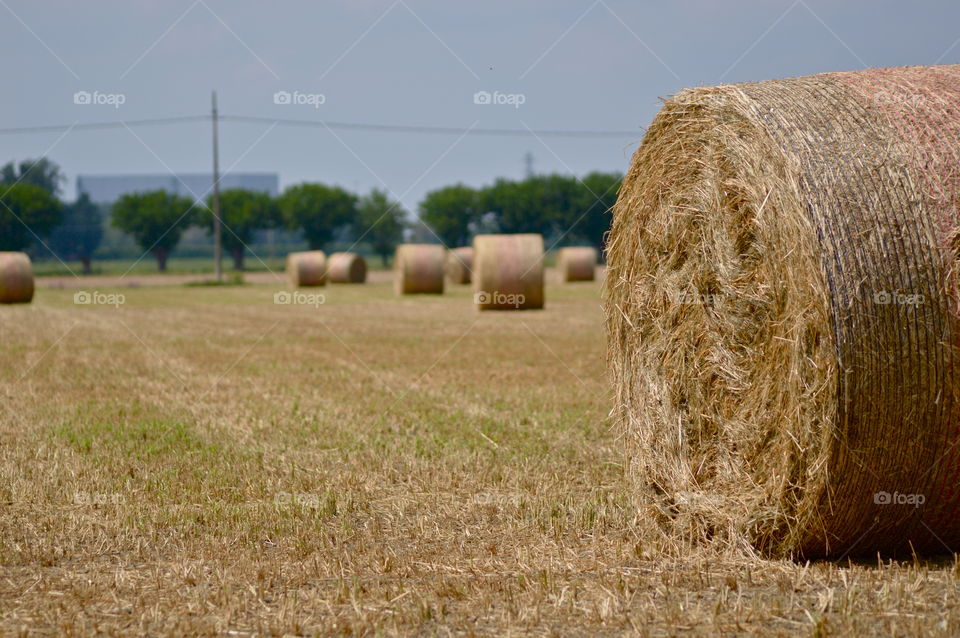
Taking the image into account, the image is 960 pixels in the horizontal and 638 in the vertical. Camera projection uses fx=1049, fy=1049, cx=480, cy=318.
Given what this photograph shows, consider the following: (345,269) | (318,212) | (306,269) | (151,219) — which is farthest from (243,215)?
(306,269)

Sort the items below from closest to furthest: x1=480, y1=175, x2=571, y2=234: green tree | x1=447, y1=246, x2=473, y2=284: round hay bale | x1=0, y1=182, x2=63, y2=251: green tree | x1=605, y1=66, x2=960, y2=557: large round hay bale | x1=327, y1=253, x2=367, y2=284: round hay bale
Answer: x1=605, y1=66, x2=960, y2=557: large round hay bale < x1=447, y1=246, x2=473, y2=284: round hay bale < x1=327, y1=253, x2=367, y2=284: round hay bale < x1=0, y1=182, x2=63, y2=251: green tree < x1=480, y1=175, x2=571, y2=234: green tree

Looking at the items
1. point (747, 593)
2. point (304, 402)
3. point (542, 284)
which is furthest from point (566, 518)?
point (542, 284)

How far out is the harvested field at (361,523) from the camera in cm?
475

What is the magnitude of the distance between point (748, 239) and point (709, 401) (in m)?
1.05

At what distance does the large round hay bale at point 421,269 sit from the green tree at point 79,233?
45.2 metres

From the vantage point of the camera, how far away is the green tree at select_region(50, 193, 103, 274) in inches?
3332

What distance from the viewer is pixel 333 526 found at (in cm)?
653

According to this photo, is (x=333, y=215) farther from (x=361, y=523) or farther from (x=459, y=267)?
(x=361, y=523)

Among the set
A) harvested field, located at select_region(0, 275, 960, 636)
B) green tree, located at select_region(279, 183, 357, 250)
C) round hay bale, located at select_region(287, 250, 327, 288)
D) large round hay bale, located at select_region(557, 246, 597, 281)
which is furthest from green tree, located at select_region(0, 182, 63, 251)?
harvested field, located at select_region(0, 275, 960, 636)

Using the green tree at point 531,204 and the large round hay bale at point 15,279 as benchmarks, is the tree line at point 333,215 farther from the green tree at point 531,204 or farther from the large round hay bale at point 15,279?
the large round hay bale at point 15,279

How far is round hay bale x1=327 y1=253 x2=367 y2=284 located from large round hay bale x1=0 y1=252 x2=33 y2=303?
56.5ft

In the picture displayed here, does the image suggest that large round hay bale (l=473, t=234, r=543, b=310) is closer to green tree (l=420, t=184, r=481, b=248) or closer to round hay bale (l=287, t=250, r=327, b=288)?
round hay bale (l=287, t=250, r=327, b=288)

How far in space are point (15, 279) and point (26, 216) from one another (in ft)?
131

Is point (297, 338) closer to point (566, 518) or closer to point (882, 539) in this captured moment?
point (566, 518)
